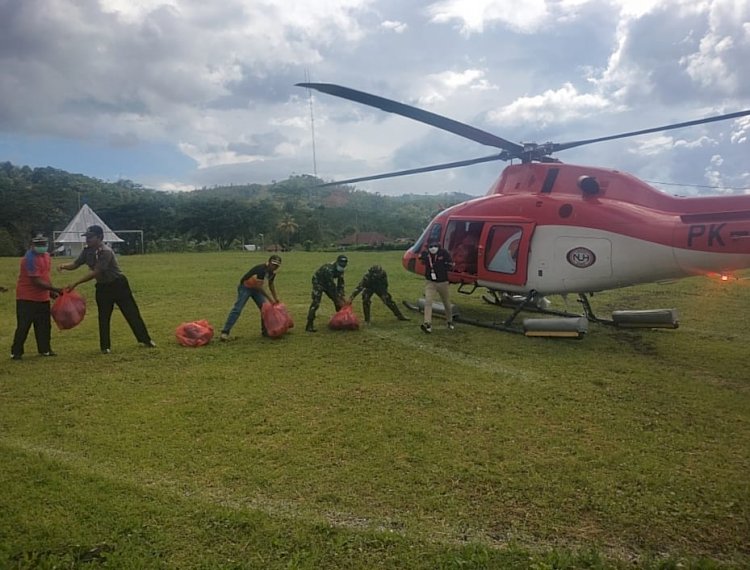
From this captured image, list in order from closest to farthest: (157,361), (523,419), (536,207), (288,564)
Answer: (288,564) < (523,419) < (157,361) < (536,207)

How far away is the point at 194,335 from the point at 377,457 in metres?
4.93

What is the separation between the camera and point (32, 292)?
746cm

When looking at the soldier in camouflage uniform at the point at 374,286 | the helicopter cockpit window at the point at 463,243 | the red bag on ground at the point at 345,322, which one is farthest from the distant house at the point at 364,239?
the red bag on ground at the point at 345,322

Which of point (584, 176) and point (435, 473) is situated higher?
point (584, 176)

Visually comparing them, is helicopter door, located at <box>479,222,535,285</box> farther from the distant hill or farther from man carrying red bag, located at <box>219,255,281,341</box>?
the distant hill

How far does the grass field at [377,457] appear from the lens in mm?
3100

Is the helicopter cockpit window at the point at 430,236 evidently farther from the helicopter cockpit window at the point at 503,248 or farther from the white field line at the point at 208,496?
the white field line at the point at 208,496

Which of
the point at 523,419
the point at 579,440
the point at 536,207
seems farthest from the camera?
the point at 536,207

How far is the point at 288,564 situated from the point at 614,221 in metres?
Result: 7.50

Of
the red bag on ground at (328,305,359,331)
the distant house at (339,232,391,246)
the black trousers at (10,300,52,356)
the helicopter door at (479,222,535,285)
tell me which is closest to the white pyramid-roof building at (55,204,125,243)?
the distant house at (339,232,391,246)

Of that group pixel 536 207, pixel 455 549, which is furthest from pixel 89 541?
pixel 536 207

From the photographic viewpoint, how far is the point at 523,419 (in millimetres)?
5113

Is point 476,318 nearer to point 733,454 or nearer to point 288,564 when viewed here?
point 733,454

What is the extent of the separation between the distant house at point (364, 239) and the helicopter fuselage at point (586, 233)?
68024mm
